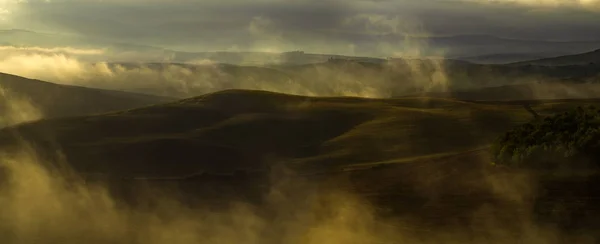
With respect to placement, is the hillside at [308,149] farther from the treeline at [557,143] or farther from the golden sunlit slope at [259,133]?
the treeline at [557,143]

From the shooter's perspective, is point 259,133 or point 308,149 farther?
point 259,133

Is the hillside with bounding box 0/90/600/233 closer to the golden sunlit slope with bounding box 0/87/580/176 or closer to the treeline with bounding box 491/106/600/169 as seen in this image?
the golden sunlit slope with bounding box 0/87/580/176

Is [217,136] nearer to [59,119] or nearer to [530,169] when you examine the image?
[59,119]

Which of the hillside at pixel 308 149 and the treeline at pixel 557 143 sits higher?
the hillside at pixel 308 149

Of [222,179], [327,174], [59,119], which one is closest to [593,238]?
[327,174]

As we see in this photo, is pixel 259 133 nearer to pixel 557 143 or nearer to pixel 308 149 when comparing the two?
pixel 308 149

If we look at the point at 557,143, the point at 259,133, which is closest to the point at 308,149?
the point at 259,133

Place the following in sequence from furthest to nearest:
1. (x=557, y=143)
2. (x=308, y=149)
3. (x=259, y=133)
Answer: (x=259, y=133)
(x=308, y=149)
(x=557, y=143)

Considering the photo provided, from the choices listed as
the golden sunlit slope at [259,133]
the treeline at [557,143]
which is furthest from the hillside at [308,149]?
the treeline at [557,143]

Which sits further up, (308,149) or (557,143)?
(308,149)
